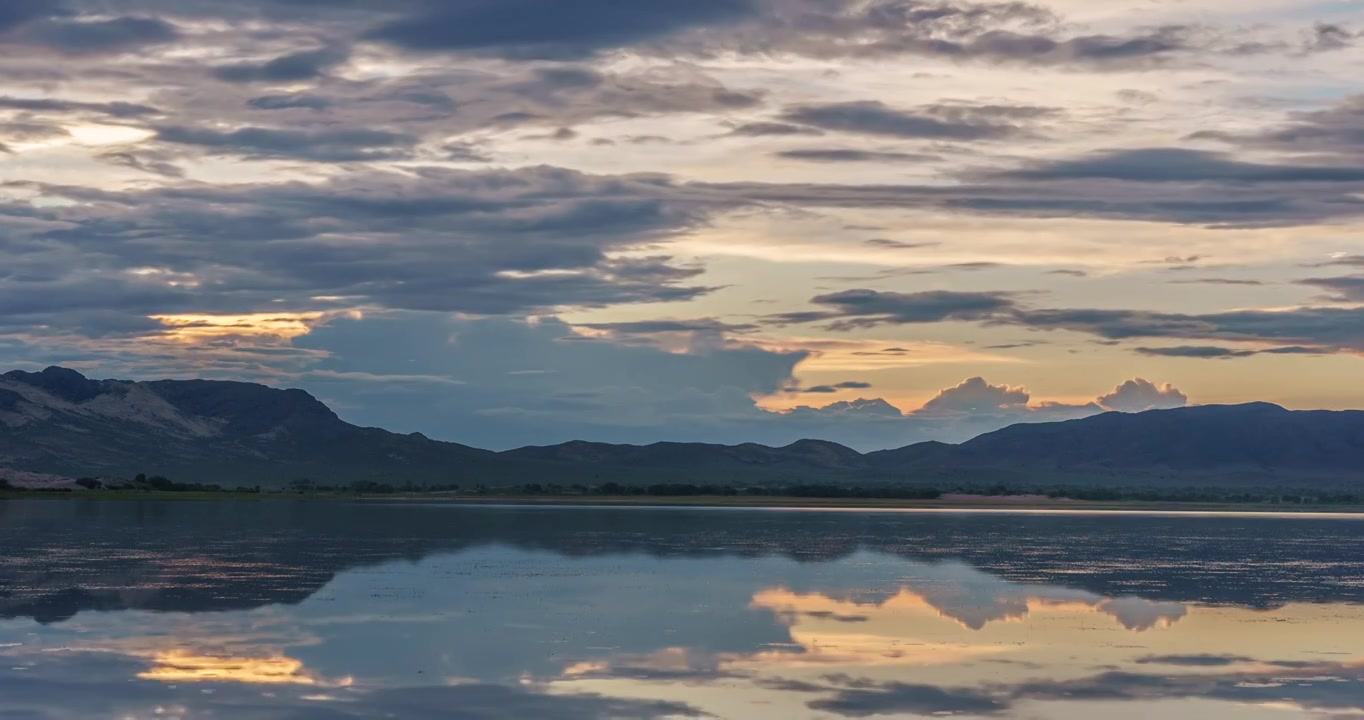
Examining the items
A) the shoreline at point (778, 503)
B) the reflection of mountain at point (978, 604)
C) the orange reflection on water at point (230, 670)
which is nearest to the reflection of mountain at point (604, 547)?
the reflection of mountain at point (978, 604)

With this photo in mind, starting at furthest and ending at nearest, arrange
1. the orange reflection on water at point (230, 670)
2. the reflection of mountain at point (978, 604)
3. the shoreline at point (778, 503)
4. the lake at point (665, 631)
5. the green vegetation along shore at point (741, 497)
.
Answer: the green vegetation along shore at point (741, 497) → the shoreline at point (778, 503) → the reflection of mountain at point (978, 604) → the orange reflection on water at point (230, 670) → the lake at point (665, 631)

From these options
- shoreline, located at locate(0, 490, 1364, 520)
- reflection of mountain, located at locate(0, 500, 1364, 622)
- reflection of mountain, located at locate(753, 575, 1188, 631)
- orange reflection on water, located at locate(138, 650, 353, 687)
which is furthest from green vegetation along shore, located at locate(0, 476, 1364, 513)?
orange reflection on water, located at locate(138, 650, 353, 687)

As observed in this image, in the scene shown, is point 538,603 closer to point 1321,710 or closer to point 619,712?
point 619,712

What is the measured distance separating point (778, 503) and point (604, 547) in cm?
8943

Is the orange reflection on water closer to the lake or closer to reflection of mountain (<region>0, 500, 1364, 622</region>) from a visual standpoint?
the lake

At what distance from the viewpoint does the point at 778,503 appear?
151 meters

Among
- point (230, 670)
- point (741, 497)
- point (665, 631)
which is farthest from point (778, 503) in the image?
point (230, 670)

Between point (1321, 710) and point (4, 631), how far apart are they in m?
24.5

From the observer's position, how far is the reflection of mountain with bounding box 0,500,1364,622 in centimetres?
4181

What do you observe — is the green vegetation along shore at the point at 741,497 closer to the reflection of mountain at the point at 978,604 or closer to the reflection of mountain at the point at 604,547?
the reflection of mountain at the point at 604,547

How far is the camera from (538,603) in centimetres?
3834

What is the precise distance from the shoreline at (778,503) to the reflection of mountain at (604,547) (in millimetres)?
30030

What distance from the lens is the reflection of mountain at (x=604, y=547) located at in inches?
1646

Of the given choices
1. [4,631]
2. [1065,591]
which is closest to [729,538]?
[1065,591]
